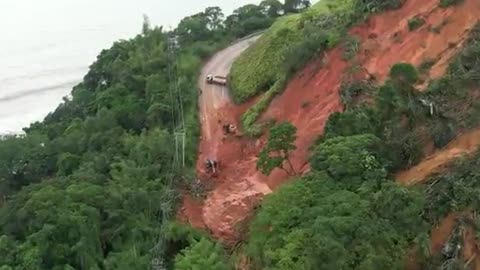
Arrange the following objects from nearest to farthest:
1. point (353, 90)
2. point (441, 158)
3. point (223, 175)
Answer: point (441, 158), point (353, 90), point (223, 175)

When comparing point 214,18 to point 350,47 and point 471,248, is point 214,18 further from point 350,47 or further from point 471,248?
point 471,248

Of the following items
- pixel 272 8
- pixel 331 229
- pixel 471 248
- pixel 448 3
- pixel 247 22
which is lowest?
pixel 471 248

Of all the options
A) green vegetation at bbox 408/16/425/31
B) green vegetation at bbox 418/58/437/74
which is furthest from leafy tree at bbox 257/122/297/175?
green vegetation at bbox 408/16/425/31

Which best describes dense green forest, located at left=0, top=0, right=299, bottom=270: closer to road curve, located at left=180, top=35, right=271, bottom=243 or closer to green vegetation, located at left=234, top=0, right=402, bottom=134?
road curve, located at left=180, top=35, right=271, bottom=243

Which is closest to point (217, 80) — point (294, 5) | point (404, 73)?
point (294, 5)

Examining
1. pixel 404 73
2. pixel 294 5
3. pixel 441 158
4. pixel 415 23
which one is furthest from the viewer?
pixel 294 5

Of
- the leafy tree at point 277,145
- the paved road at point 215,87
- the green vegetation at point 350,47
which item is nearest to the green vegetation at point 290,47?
the green vegetation at point 350,47
